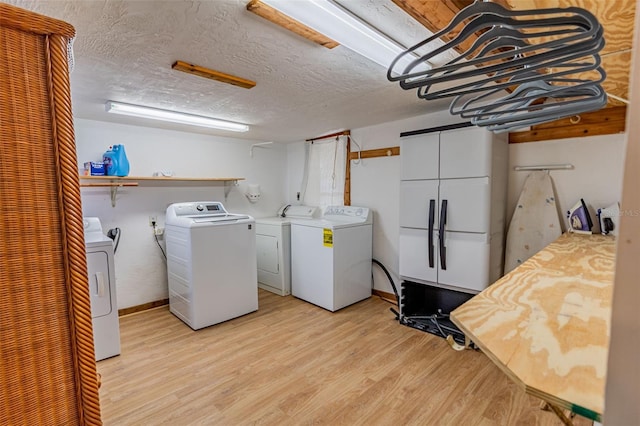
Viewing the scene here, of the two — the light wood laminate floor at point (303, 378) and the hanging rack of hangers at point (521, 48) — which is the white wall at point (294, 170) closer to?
the light wood laminate floor at point (303, 378)

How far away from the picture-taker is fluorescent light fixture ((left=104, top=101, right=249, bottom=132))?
9.15 ft

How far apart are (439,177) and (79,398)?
2.93 metres

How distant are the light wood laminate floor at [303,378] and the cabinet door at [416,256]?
57 cm

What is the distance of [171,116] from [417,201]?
A: 2652mm

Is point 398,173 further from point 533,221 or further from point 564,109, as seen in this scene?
point 564,109

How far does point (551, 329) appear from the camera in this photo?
89 cm

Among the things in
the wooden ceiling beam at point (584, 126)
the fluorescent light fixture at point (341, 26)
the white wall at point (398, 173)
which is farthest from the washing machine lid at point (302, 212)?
the fluorescent light fixture at point (341, 26)

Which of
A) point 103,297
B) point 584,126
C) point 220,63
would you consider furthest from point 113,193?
point 584,126

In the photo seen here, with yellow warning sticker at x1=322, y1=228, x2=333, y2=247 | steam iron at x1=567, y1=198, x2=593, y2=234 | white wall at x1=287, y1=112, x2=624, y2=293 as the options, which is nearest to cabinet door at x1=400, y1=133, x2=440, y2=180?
white wall at x1=287, y1=112, x2=624, y2=293

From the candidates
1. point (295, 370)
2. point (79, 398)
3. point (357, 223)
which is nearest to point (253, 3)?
point (79, 398)

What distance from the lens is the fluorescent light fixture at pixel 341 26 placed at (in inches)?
51.9

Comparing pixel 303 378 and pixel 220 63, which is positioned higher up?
pixel 220 63

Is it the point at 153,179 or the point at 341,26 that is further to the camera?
the point at 153,179

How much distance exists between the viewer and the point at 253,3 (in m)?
1.34
